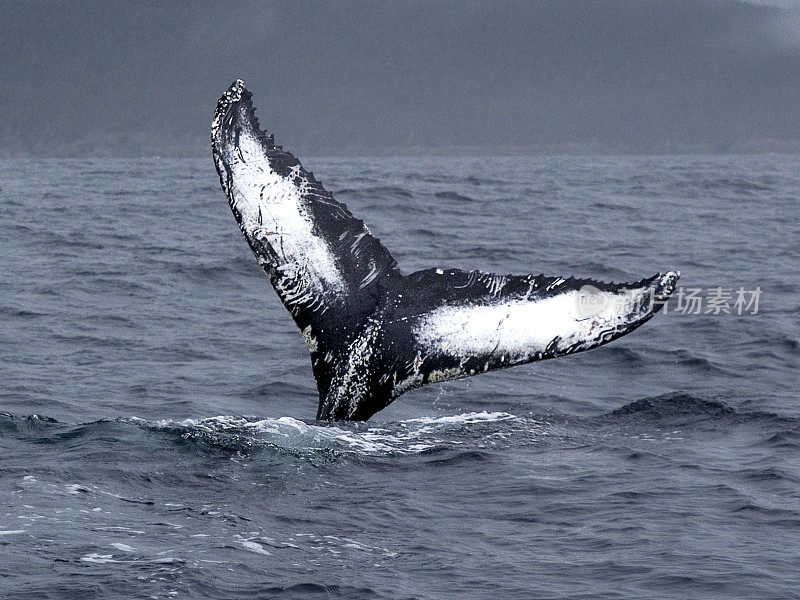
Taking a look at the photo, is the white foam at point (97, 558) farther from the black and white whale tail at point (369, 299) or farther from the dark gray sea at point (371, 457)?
the black and white whale tail at point (369, 299)

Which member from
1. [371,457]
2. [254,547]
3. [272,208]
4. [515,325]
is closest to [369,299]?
[272,208]

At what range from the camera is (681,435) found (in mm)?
8852

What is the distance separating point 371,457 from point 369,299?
174 centimetres

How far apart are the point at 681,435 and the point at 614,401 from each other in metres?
1.52

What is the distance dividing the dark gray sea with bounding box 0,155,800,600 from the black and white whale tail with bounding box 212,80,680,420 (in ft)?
3.10

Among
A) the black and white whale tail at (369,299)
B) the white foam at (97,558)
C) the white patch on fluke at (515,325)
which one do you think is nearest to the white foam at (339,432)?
the black and white whale tail at (369,299)

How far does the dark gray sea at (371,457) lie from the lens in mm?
6039

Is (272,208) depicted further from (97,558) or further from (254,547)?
(97,558)

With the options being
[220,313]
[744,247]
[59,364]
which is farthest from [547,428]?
[744,247]

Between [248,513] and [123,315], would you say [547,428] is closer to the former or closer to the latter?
[248,513]

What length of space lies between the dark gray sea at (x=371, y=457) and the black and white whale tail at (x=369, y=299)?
37.2 inches

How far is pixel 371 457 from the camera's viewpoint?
776 cm

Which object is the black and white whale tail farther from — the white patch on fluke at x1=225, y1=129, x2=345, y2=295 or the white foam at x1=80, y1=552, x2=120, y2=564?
the white foam at x1=80, y1=552, x2=120, y2=564

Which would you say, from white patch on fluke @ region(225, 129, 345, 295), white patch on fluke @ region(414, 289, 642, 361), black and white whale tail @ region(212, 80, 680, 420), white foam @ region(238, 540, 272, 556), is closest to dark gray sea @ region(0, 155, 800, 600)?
white foam @ region(238, 540, 272, 556)
